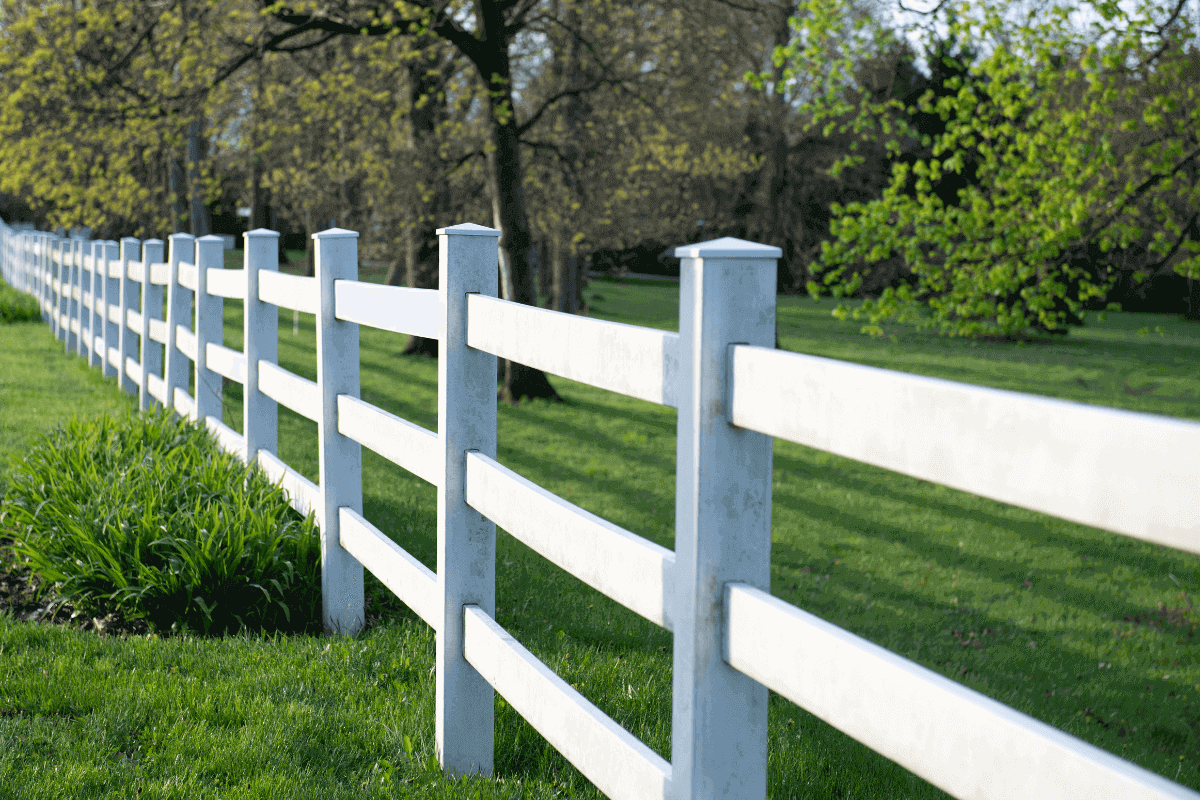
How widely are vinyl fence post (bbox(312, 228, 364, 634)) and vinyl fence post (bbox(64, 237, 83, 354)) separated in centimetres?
1064

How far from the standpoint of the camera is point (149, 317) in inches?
369

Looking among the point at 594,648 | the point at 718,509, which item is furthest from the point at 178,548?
the point at 718,509

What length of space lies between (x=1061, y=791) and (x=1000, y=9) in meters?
8.31

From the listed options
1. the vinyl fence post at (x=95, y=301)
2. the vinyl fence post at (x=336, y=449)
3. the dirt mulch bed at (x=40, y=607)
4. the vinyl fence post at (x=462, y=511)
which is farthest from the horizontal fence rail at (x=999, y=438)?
the vinyl fence post at (x=95, y=301)

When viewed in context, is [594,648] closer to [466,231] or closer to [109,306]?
[466,231]

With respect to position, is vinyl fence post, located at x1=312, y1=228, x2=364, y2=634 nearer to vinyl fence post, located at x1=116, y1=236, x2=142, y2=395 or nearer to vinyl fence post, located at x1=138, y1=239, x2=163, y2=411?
vinyl fence post, located at x1=138, y1=239, x2=163, y2=411

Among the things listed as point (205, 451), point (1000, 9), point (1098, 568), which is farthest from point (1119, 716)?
point (1000, 9)

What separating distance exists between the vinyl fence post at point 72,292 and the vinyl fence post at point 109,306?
234 cm

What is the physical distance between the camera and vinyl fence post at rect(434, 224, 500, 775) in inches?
128

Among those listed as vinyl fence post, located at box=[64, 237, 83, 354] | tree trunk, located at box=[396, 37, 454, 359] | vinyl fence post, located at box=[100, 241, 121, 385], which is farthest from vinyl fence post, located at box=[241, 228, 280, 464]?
vinyl fence post, located at box=[64, 237, 83, 354]

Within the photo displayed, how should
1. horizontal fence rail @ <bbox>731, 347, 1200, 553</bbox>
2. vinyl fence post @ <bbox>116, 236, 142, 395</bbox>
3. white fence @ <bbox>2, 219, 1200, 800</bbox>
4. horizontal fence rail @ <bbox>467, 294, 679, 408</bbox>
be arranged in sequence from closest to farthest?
horizontal fence rail @ <bbox>731, 347, 1200, 553</bbox>
white fence @ <bbox>2, 219, 1200, 800</bbox>
horizontal fence rail @ <bbox>467, 294, 679, 408</bbox>
vinyl fence post @ <bbox>116, 236, 142, 395</bbox>

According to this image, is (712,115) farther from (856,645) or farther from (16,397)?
(856,645)

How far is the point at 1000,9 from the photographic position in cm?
837

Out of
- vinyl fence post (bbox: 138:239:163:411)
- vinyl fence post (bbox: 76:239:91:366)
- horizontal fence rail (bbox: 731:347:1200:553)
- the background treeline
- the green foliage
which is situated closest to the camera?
horizontal fence rail (bbox: 731:347:1200:553)
